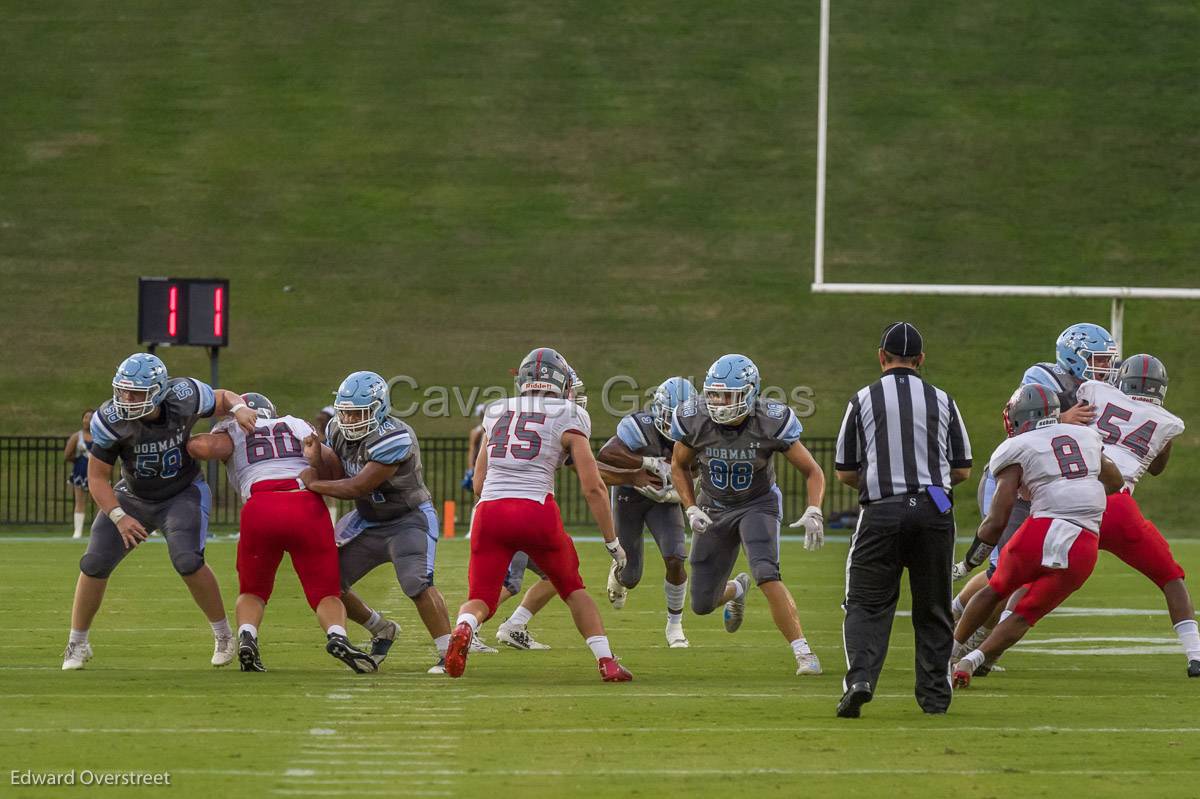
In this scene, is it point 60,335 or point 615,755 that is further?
point 60,335

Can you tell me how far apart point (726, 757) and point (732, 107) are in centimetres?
2909

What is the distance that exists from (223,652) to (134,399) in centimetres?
140

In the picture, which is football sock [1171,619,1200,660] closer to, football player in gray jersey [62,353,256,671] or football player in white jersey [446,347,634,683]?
football player in white jersey [446,347,634,683]

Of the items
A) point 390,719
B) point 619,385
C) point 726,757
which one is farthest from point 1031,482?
point 619,385

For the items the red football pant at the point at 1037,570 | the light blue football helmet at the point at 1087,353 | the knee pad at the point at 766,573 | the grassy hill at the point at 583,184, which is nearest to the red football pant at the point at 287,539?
the knee pad at the point at 766,573

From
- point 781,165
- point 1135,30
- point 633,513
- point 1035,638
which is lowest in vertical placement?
point 1035,638

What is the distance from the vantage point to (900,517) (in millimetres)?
6883

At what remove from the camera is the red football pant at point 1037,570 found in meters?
7.79

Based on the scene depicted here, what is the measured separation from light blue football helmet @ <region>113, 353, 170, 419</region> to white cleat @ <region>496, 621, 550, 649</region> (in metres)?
2.43

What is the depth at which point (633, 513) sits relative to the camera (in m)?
10.2

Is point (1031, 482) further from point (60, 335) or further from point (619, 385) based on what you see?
point (60, 335)

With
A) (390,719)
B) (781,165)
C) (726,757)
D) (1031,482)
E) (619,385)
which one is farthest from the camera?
(781,165)

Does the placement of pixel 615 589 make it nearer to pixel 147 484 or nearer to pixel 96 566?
pixel 147 484

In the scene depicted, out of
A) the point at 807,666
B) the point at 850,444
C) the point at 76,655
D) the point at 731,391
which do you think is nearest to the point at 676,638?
the point at 807,666
